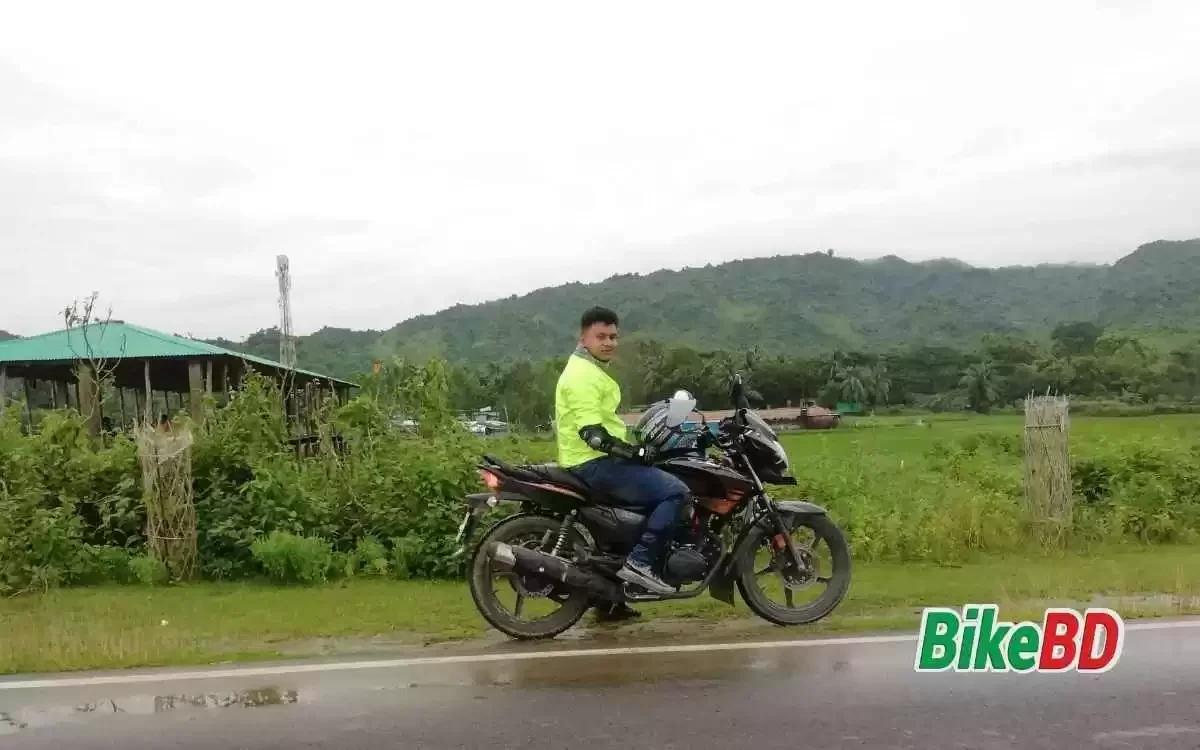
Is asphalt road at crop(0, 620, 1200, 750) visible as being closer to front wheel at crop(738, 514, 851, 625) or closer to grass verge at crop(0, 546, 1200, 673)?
grass verge at crop(0, 546, 1200, 673)

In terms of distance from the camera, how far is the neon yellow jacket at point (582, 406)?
573cm

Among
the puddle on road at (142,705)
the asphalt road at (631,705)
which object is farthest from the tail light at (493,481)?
the puddle on road at (142,705)

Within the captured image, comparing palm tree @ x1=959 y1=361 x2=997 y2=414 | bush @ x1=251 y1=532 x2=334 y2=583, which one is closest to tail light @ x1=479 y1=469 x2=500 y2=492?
bush @ x1=251 y1=532 x2=334 y2=583

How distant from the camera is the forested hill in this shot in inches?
1816

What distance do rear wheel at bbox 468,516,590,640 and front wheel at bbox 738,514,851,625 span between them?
41.1 inches

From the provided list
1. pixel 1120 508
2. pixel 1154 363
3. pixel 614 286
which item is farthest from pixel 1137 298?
pixel 1120 508

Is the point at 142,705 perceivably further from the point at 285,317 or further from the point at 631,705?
the point at 285,317

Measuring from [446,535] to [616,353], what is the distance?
9.27 feet

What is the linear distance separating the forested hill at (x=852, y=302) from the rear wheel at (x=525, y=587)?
32.4 meters

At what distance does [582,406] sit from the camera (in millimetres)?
5734

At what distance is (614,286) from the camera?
55.8 metres

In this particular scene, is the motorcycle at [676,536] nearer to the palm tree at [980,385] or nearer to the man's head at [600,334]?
the man's head at [600,334]

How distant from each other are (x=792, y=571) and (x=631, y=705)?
2.11 m

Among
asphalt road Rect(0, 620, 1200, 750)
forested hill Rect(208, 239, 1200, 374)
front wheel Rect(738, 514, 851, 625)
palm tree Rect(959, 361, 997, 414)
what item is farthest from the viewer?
forested hill Rect(208, 239, 1200, 374)
